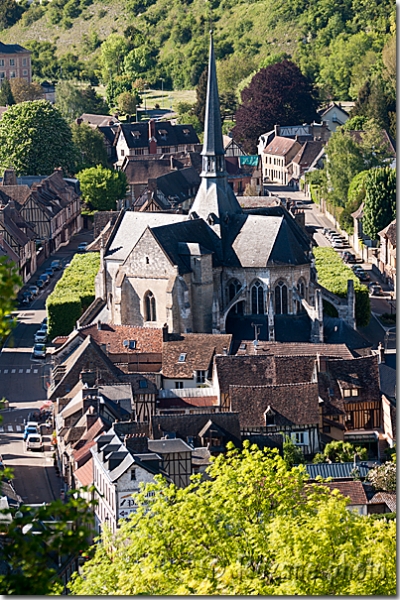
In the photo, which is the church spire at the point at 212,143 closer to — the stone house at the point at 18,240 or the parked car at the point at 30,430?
the stone house at the point at 18,240

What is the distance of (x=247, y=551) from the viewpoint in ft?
98.7

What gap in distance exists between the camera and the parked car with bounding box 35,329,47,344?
2901 inches

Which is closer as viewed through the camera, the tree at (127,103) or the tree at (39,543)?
the tree at (39,543)

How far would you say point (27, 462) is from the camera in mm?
54875

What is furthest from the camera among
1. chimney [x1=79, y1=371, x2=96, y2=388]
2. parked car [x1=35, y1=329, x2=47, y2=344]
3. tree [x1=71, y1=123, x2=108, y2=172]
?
tree [x1=71, y1=123, x2=108, y2=172]

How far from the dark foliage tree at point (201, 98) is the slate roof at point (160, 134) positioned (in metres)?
4.31

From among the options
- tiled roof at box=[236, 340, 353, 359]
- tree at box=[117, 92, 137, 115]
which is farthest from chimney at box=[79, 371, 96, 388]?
tree at box=[117, 92, 137, 115]

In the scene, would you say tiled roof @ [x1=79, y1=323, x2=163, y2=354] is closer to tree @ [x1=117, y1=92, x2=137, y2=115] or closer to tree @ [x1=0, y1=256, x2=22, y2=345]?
tree @ [x1=0, y1=256, x2=22, y2=345]

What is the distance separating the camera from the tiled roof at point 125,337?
64.6 m

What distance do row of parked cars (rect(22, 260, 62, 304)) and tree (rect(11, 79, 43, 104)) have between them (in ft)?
180

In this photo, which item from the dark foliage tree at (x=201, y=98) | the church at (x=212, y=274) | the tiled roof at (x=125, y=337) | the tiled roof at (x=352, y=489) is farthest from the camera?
the dark foliage tree at (x=201, y=98)

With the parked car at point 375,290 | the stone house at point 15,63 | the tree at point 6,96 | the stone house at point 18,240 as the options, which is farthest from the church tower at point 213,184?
the tree at point 6,96

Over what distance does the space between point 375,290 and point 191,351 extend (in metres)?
25.9

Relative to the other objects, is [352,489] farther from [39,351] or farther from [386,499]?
[39,351]
